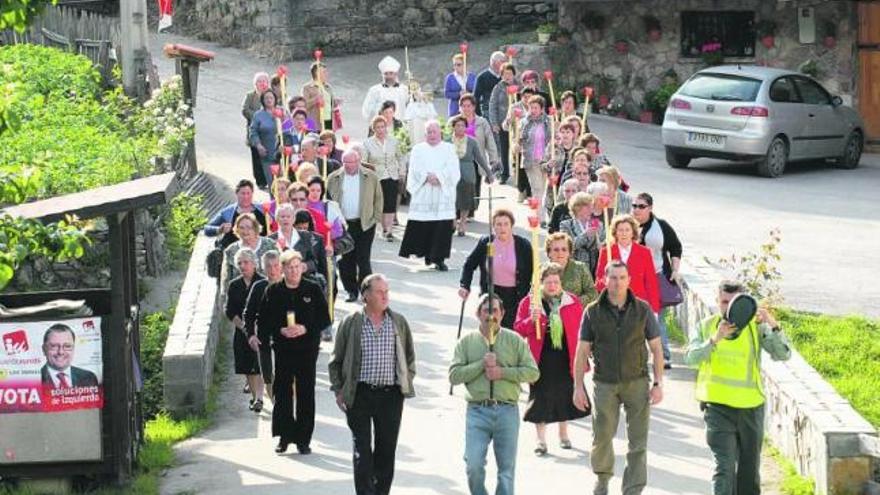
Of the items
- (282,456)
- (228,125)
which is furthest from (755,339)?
(228,125)

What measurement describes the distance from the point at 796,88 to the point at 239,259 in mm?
14816

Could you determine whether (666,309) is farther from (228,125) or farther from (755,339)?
(228,125)

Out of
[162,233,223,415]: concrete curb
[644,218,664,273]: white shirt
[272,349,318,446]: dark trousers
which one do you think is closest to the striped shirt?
[272,349,318,446]: dark trousers

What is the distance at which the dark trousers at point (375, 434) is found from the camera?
12.3 meters

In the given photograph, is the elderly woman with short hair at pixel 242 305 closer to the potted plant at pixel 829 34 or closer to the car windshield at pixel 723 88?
the car windshield at pixel 723 88

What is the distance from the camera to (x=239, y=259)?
48.8ft

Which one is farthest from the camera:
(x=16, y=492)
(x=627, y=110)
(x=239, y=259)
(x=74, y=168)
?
(x=627, y=110)

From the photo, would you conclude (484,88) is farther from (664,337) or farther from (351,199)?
(664,337)

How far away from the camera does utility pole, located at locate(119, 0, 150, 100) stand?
79.6ft

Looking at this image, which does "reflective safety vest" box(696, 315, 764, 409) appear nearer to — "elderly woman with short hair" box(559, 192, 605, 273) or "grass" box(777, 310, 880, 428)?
"grass" box(777, 310, 880, 428)

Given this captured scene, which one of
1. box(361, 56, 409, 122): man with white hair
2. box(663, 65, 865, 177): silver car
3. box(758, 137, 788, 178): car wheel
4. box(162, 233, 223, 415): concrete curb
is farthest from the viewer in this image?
box(758, 137, 788, 178): car wheel

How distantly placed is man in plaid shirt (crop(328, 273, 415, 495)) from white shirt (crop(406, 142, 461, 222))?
7617mm

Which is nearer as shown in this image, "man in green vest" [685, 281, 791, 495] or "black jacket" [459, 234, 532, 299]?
"man in green vest" [685, 281, 791, 495]

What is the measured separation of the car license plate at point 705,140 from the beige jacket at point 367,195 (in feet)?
30.2
